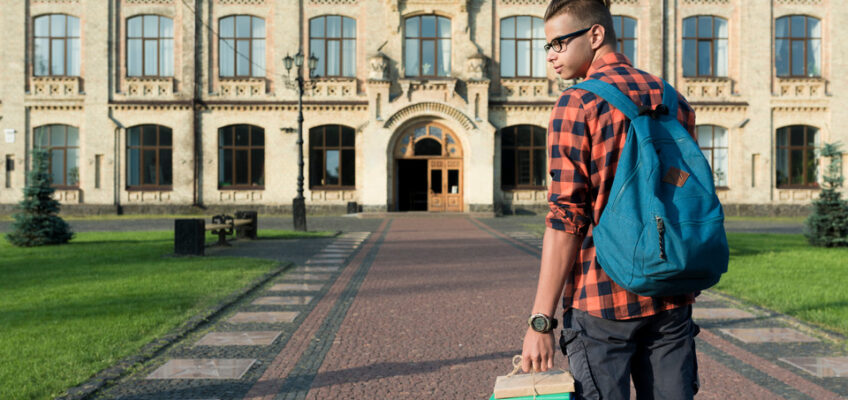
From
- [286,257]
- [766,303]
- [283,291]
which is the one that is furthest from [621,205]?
[286,257]

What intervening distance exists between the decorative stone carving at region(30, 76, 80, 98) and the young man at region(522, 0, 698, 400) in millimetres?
32095

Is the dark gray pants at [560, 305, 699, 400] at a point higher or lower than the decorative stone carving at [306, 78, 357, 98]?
lower

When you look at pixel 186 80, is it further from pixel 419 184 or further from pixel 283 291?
pixel 283 291

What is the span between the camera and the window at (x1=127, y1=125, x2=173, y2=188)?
29828mm

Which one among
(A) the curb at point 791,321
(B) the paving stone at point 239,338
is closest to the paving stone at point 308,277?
(B) the paving stone at point 239,338

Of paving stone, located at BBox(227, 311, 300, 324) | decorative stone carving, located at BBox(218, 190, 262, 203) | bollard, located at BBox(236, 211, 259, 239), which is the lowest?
paving stone, located at BBox(227, 311, 300, 324)

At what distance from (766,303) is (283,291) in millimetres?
5751

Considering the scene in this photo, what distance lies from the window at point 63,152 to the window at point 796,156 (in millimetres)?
32451

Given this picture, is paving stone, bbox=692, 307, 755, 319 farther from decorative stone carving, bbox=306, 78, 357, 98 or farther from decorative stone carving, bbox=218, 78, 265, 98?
decorative stone carving, bbox=218, 78, 265, 98

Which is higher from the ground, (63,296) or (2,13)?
(2,13)

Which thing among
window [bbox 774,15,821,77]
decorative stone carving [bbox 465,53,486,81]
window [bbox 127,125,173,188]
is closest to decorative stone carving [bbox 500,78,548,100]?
decorative stone carving [bbox 465,53,486,81]

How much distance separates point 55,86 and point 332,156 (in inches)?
505

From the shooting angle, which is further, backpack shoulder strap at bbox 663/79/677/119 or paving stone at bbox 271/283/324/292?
paving stone at bbox 271/283/324/292

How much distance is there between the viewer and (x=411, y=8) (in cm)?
2955
